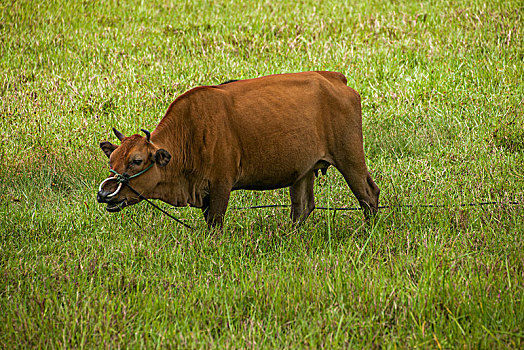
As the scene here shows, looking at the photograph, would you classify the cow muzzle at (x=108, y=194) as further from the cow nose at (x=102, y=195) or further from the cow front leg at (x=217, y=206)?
the cow front leg at (x=217, y=206)

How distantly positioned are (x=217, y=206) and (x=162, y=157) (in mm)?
704

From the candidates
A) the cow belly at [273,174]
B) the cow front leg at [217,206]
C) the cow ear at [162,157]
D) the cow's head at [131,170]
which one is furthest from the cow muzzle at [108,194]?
the cow belly at [273,174]

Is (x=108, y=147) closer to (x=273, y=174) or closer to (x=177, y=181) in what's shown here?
(x=177, y=181)

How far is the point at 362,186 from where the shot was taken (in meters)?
5.89

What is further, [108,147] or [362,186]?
[362,186]

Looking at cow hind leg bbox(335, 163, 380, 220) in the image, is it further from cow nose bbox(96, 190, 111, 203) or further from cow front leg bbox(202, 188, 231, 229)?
cow nose bbox(96, 190, 111, 203)

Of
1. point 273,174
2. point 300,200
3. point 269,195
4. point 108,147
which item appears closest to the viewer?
point 108,147

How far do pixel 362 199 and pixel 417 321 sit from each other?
215 cm

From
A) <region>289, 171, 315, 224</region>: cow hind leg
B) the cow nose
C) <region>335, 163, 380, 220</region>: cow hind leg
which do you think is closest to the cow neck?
the cow nose

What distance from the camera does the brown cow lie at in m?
5.08

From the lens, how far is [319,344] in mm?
3768

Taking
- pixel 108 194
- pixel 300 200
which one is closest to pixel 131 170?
pixel 108 194

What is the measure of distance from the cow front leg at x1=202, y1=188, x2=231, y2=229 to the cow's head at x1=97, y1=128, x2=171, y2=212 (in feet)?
1.83

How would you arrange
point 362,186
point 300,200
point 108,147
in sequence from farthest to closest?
point 300,200 < point 362,186 < point 108,147
